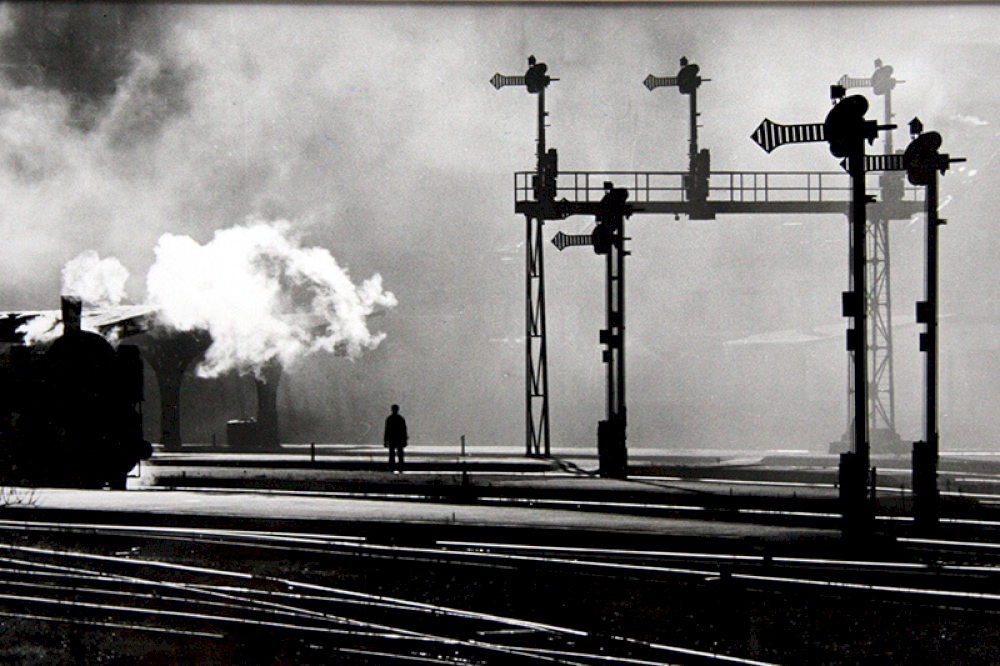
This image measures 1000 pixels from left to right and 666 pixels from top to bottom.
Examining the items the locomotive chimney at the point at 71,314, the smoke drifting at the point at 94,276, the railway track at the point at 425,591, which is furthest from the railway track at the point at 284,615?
the smoke drifting at the point at 94,276

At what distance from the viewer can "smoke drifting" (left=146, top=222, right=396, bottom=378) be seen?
111 feet

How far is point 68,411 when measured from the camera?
1722 centimetres

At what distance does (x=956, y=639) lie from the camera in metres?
7.48

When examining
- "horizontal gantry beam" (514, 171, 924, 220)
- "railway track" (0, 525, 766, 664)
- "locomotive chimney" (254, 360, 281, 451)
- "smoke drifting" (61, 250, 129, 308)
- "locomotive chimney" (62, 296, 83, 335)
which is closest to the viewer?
"railway track" (0, 525, 766, 664)

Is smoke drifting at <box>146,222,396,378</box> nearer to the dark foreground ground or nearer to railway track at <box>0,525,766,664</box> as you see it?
the dark foreground ground

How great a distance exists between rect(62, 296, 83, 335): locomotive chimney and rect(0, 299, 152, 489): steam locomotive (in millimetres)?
17

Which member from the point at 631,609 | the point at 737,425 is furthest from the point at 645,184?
the point at 631,609

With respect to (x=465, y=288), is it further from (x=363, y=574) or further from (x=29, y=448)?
(x=363, y=574)

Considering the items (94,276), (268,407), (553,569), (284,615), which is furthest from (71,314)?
(94,276)

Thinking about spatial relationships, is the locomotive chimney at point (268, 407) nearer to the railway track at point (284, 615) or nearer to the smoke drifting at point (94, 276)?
the smoke drifting at point (94, 276)

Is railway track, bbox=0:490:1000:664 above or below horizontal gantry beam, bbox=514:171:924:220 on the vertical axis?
below

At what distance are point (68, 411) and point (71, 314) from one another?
5.63 feet

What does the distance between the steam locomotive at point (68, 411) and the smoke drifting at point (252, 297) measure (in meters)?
14.1

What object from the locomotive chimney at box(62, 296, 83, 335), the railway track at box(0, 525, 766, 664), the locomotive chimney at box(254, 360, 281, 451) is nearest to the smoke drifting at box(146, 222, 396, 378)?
the locomotive chimney at box(254, 360, 281, 451)
